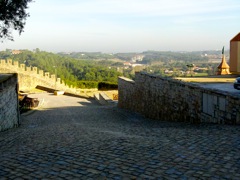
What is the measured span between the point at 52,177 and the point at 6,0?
13356mm

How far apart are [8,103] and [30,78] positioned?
34955 millimetres

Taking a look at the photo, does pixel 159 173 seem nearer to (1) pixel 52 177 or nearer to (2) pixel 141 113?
(1) pixel 52 177

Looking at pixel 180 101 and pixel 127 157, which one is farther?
pixel 180 101

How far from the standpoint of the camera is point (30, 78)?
154 ft

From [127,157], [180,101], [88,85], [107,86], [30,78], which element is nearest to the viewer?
[127,157]

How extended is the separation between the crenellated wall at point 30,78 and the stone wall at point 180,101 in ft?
92.9

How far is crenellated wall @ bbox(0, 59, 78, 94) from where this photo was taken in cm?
4442

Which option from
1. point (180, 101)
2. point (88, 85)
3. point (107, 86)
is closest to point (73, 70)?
point (88, 85)

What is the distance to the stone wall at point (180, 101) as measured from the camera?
32.8ft

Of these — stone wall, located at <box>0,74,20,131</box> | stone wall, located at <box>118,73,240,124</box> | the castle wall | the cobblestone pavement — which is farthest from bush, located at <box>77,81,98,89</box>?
the cobblestone pavement

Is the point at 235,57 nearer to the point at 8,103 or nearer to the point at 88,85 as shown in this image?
the point at 8,103

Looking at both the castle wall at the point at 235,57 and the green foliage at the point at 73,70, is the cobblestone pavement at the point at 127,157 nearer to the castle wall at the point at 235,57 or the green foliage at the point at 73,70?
the castle wall at the point at 235,57

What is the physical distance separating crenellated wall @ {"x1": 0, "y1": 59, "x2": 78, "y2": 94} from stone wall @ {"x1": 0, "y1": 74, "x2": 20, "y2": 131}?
3086 cm

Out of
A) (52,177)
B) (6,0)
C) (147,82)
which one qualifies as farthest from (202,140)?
(6,0)
